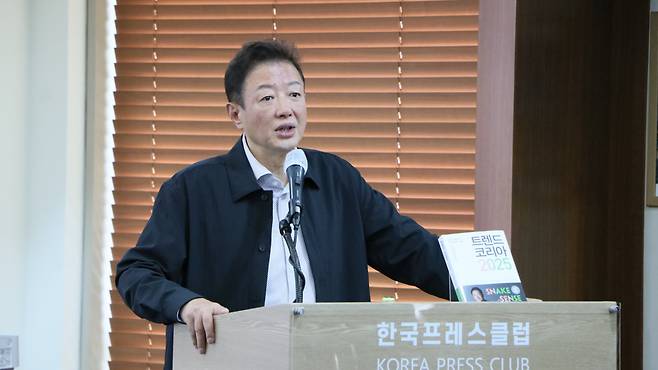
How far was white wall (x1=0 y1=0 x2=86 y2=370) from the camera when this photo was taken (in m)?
3.39

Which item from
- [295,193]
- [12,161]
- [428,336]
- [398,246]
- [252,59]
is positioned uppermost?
[252,59]

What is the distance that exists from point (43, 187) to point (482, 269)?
6.82 feet

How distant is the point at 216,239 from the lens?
7.25 ft

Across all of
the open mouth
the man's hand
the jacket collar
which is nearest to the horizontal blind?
the jacket collar

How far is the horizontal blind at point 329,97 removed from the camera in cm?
338

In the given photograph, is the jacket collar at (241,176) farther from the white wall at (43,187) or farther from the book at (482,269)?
the white wall at (43,187)

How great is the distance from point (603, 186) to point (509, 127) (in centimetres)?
76

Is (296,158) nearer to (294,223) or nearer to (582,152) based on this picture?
(294,223)

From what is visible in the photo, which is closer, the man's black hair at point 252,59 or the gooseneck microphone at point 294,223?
the gooseneck microphone at point 294,223

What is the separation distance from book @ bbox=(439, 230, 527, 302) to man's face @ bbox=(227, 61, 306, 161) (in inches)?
20.0

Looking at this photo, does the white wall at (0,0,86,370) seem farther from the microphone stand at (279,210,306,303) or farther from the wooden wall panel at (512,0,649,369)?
the microphone stand at (279,210,306,303)

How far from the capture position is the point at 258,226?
7.21ft

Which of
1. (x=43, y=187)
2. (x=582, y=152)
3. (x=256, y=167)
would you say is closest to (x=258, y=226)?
(x=256, y=167)

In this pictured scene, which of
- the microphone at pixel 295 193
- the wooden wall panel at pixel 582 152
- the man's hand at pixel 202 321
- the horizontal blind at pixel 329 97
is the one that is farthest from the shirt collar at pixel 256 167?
the wooden wall panel at pixel 582 152
